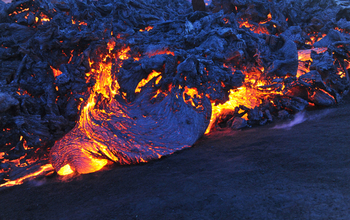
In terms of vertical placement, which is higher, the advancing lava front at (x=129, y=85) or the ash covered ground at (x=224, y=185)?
the advancing lava front at (x=129, y=85)

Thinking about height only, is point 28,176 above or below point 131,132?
below

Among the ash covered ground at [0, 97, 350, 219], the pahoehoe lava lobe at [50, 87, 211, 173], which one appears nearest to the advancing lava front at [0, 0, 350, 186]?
the pahoehoe lava lobe at [50, 87, 211, 173]

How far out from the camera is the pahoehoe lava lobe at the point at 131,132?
3912 mm

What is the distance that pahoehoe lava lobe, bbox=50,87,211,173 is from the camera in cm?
391

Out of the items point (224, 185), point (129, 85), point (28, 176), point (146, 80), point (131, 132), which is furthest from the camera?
point (146, 80)

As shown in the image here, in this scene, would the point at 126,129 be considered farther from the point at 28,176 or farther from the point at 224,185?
the point at 224,185

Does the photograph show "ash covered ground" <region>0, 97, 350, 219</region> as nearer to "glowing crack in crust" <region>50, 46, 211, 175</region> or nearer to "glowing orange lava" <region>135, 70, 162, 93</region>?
"glowing crack in crust" <region>50, 46, 211, 175</region>

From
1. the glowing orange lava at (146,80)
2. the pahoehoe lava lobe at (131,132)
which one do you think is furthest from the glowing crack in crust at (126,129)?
the glowing orange lava at (146,80)

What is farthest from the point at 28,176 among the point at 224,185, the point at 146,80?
the point at 224,185

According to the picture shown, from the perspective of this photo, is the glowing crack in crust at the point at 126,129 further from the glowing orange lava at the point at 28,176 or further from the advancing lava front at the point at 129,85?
the glowing orange lava at the point at 28,176

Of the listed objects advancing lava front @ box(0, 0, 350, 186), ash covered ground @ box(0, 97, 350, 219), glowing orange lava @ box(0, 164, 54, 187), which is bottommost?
ash covered ground @ box(0, 97, 350, 219)

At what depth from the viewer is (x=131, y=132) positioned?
434 centimetres

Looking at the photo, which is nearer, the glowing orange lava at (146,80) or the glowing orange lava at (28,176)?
the glowing orange lava at (28,176)

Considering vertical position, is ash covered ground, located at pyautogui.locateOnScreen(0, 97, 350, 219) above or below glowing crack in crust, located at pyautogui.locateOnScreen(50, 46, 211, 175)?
below
